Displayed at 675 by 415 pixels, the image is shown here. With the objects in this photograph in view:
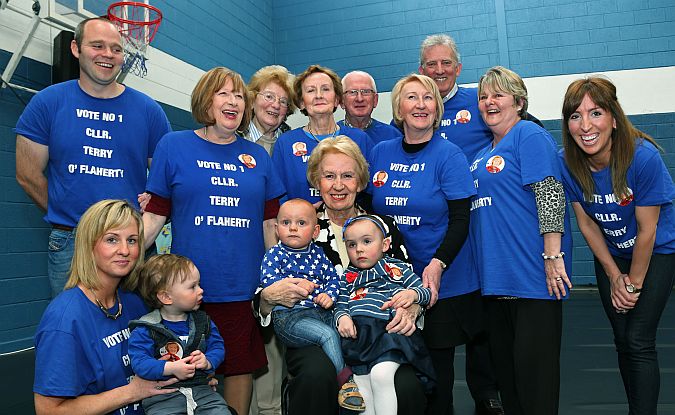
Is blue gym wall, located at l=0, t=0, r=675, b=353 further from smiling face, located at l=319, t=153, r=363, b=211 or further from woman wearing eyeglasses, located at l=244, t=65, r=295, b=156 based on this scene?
smiling face, located at l=319, t=153, r=363, b=211

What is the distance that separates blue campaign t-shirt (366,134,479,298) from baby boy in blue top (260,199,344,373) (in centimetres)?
37

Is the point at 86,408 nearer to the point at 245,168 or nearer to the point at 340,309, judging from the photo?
the point at 340,309

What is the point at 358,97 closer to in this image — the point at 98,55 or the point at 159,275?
the point at 98,55

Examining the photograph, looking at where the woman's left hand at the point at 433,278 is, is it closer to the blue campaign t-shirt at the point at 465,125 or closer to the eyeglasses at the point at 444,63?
the blue campaign t-shirt at the point at 465,125

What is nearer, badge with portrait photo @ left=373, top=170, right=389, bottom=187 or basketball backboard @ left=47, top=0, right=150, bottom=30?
badge with portrait photo @ left=373, top=170, right=389, bottom=187

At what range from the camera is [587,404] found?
2.81 m

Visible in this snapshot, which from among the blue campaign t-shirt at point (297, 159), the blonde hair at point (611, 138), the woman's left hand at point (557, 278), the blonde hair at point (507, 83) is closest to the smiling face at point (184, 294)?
the blue campaign t-shirt at point (297, 159)

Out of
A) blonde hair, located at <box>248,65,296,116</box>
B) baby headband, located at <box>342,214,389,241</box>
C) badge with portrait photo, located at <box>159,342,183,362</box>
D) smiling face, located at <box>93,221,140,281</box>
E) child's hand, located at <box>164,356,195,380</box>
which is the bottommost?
child's hand, located at <box>164,356,195,380</box>

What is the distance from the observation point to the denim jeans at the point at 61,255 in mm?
2174

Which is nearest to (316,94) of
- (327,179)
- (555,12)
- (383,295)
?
(327,179)

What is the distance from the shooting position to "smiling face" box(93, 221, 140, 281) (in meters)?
1.75

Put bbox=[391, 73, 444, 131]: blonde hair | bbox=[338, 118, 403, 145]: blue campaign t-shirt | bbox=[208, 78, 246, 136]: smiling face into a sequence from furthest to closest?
bbox=[338, 118, 403, 145]: blue campaign t-shirt < bbox=[391, 73, 444, 131]: blonde hair < bbox=[208, 78, 246, 136]: smiling face

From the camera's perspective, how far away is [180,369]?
1.71m

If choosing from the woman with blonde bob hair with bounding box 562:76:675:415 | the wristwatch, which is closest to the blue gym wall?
the woman with blonde bob hair with bounding box 562:76:675:415
